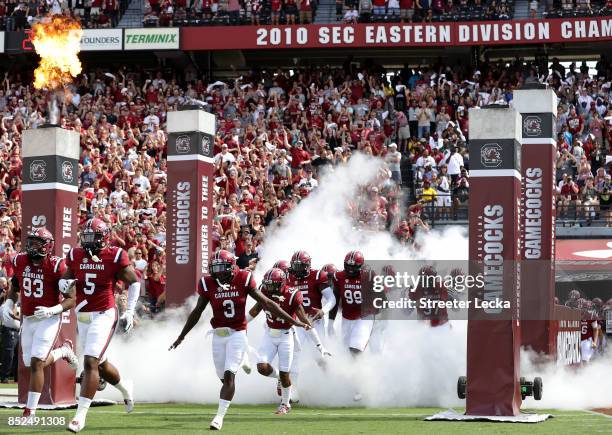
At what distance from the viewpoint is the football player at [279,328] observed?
14008mm

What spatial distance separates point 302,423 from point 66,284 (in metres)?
2.76

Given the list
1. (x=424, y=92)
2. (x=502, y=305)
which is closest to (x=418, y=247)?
(x=502, y=305)

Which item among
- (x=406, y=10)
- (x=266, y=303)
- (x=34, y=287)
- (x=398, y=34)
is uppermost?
(x=406, y=10)

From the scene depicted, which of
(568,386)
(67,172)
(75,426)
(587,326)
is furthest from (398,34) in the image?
(75,426)

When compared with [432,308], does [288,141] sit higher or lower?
higher

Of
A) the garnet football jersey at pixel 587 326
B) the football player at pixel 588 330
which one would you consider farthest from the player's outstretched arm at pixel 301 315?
the garnet football jersey at pixel 587 326

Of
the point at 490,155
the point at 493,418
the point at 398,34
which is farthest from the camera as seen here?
the point at 398,34

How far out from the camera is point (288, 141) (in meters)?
26.2

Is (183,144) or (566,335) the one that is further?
(183,144)

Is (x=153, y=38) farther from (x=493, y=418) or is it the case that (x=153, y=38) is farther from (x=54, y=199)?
(x=493, y=418)

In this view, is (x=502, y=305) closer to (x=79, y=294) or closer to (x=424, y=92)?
(x=79, y=294)

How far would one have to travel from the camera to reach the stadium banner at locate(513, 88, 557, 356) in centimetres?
1584

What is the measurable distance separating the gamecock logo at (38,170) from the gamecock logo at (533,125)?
6107 millimetres

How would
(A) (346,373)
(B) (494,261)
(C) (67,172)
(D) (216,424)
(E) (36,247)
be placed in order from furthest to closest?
1. (A) (346,373)
2. (C) (67,172)
3. (B) (494,261)
4. (E) (36,247)
5. (D) (216,424)
